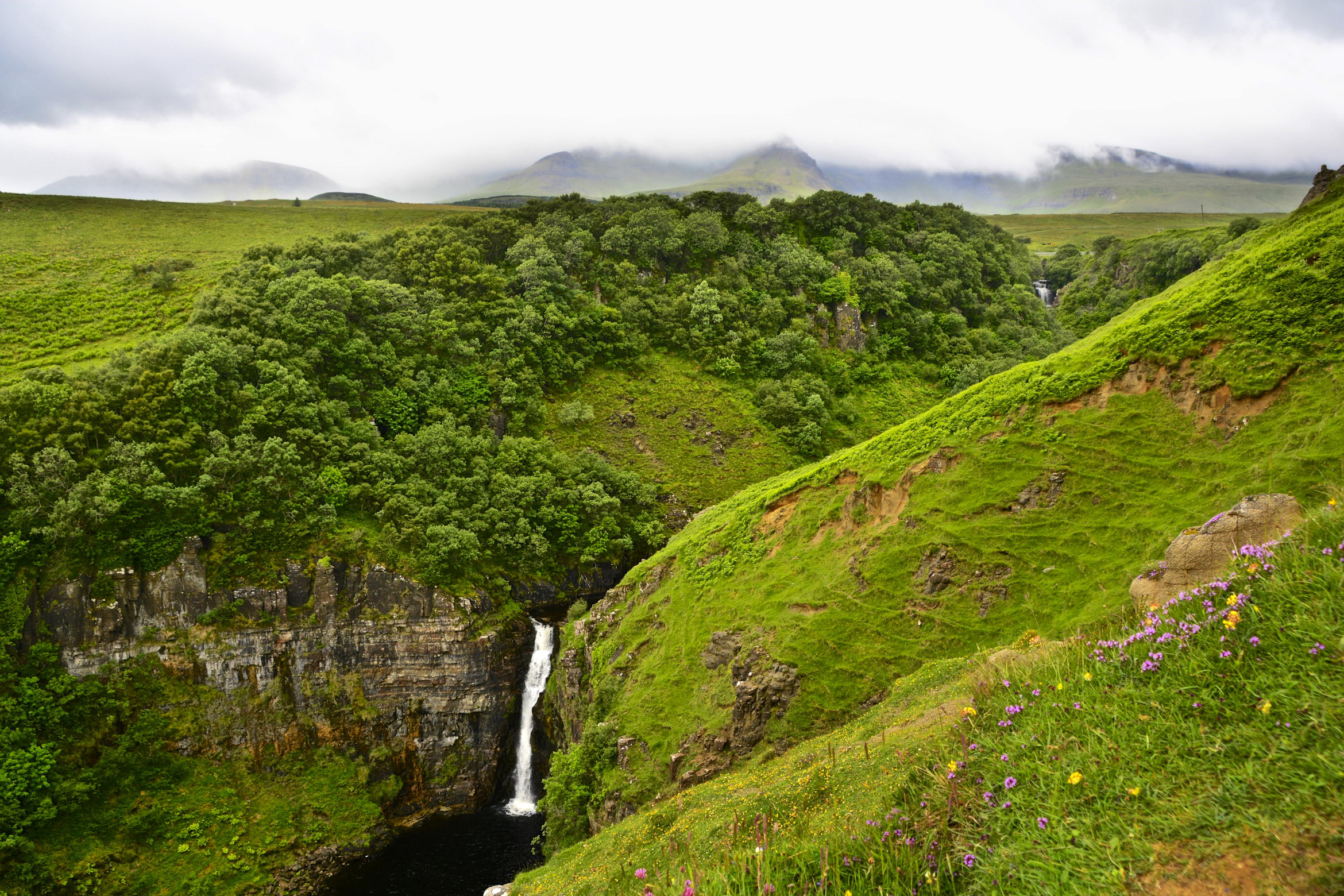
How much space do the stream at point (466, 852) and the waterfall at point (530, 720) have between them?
0.13 feet

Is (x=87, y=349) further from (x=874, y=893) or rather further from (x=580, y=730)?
(x=874, y=893)

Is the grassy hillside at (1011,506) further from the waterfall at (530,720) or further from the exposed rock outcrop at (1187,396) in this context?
the waterfall at (530,720)

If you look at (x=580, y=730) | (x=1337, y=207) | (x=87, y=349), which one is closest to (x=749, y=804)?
(x=580, y=730)

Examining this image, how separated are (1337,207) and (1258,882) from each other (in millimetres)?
34154

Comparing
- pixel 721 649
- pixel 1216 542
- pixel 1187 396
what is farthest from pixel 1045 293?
pixel 1216 542

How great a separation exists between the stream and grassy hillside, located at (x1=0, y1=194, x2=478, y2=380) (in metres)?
41.9

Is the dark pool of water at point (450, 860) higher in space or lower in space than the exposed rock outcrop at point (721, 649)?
lower

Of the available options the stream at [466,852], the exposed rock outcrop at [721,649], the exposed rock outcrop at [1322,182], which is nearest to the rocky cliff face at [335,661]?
the stream at [466,852]

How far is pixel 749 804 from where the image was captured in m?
15.8

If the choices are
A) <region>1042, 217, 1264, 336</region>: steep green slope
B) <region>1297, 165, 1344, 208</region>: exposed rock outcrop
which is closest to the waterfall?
<region>1297, 165, 1344, 208</region>: exposed rock outcrop

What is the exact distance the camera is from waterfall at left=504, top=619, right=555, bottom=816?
146 ft

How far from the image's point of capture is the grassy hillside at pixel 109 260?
2104 inches

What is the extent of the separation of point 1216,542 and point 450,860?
41587 mm

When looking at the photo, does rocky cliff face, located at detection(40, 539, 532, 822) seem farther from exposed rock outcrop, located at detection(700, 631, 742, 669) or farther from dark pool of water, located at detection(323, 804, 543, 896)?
exposed rock outcrop, located at detection(700, 631, 742, 669)
